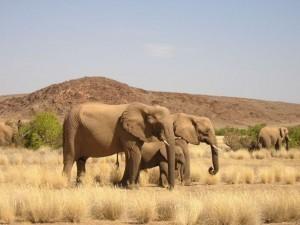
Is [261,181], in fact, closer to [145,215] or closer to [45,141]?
[145,215]

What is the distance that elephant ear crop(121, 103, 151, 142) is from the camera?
1614 cm

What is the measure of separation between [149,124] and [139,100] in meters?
81.6

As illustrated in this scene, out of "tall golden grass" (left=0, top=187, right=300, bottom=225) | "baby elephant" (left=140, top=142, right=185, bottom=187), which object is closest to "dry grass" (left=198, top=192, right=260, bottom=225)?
"tall golden grass" (left=0, top=187, right=300, bottom=225)

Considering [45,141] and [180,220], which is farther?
[45,141]

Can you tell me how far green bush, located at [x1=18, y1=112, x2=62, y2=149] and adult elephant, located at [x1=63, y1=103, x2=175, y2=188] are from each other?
66.4 feet

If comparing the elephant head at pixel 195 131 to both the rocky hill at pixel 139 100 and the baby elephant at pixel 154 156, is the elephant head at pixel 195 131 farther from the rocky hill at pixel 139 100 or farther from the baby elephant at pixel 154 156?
the rocky hill at pixel 139 100

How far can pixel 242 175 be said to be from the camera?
19.4 metres

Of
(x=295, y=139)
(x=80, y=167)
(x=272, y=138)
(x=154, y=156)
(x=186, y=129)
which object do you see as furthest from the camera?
(x=295, y=139)

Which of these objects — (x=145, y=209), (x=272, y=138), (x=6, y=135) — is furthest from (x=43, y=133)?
(x=145, y=209)

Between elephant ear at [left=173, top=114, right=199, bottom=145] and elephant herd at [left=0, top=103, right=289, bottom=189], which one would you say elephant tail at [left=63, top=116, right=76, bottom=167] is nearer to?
elephant herd at [left=0, top=103, right=289, bottom=189]

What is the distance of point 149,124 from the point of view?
16250 mm

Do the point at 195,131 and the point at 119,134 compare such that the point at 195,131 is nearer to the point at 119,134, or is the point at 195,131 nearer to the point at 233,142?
the point at 119,134

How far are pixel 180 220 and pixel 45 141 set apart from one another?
92.9 feet

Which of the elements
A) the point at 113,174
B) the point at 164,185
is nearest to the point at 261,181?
the point at 164,185
